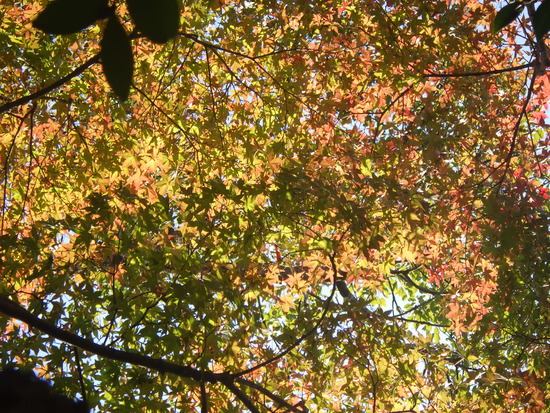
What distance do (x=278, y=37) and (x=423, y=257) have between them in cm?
171

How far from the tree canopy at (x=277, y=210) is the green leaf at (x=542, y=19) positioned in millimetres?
1945

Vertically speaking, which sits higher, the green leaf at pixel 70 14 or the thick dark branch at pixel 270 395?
the thick dark branch at pixel 270 395

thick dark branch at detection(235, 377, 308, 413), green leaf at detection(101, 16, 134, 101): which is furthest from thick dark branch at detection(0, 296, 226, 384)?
green leaf at detection(101, 16, 134, 101)

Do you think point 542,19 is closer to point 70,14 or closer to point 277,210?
point 70,14

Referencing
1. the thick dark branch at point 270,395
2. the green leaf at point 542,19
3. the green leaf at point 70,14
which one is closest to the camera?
the green leaf at point 70,14

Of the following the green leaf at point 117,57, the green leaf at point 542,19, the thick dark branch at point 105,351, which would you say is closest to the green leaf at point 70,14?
the green leaf at point 117,57

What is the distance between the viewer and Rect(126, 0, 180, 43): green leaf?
49cm

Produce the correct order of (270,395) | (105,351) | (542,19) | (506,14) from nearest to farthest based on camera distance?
1. (542,19)
2. (506,14)
3. (105,351)
4. (270,395)

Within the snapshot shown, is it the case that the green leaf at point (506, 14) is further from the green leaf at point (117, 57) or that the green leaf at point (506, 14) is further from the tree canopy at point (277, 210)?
the tree canopy at point (277, 210)

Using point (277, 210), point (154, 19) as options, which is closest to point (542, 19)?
point (154, 19)

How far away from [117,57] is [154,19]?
4cm

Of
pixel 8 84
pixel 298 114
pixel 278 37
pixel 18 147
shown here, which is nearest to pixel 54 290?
pixel 18 147

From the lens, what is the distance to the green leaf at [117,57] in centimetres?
49

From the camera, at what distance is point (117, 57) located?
50cm
